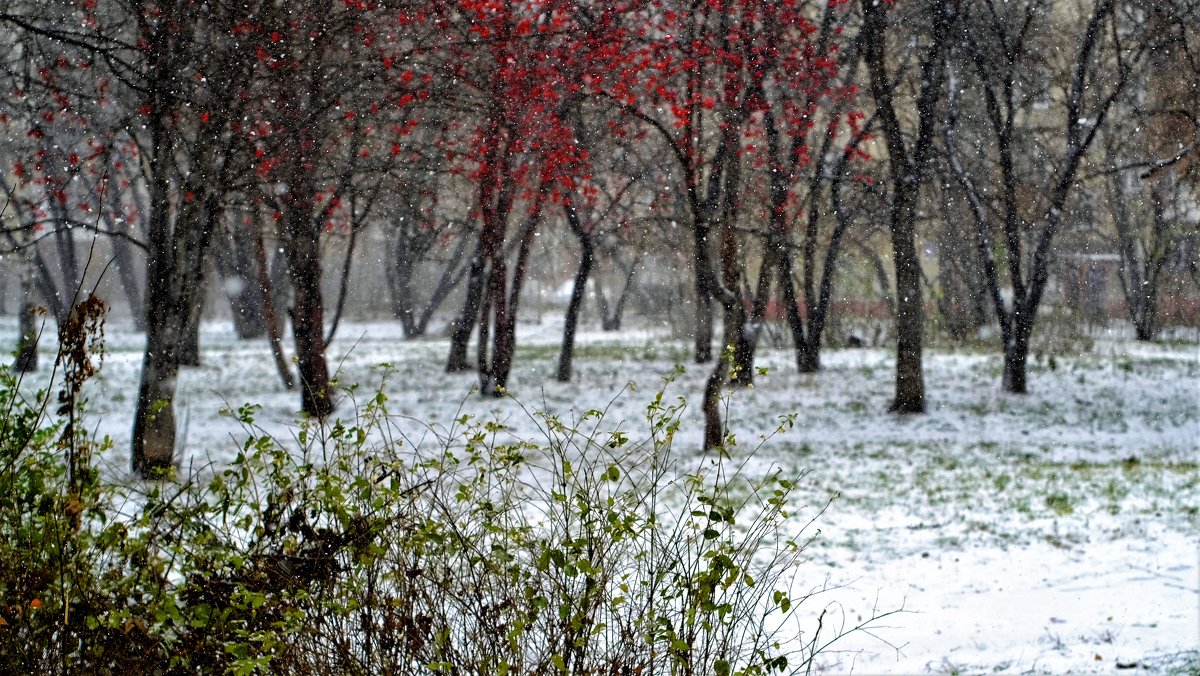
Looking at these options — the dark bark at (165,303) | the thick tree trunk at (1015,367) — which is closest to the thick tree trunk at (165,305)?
the dark bark at (165,303)

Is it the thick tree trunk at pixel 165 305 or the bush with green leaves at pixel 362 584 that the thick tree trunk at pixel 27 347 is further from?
the thick tree trunk at pixel 165 305

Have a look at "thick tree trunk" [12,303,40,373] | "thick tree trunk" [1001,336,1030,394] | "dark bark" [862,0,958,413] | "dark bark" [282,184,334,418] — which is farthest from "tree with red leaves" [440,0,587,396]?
"thick tree trunk" [1001,336,1030,394]

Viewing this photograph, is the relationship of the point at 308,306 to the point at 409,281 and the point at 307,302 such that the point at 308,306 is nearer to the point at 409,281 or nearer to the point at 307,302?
the point at 307,302

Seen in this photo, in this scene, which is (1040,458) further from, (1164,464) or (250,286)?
(250,286)

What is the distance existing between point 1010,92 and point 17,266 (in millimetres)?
15019

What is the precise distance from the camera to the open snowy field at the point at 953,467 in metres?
5.08

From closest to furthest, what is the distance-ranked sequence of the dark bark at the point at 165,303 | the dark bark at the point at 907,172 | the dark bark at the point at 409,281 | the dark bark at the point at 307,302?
the dark bark at the point at 165,303 < the dark bark at the point at 307,302 < the dark bark at the point at 907,172 < the dark bark at the point at 409,281

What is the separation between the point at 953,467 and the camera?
1013 centimetres

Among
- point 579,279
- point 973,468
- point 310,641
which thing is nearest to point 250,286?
point 579,279

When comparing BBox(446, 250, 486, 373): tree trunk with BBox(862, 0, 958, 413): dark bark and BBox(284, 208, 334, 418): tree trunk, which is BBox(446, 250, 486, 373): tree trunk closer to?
BBox(284, 208, 334, 418): tree trunk

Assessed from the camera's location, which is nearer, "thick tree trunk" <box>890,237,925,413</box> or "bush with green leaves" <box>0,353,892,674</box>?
"bush with green leaves" <box>0,353,892,674</box>

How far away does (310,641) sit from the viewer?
3.14m

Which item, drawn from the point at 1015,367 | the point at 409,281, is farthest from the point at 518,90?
the point at 409,281

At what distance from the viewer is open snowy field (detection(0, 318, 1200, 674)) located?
5.08 meters
